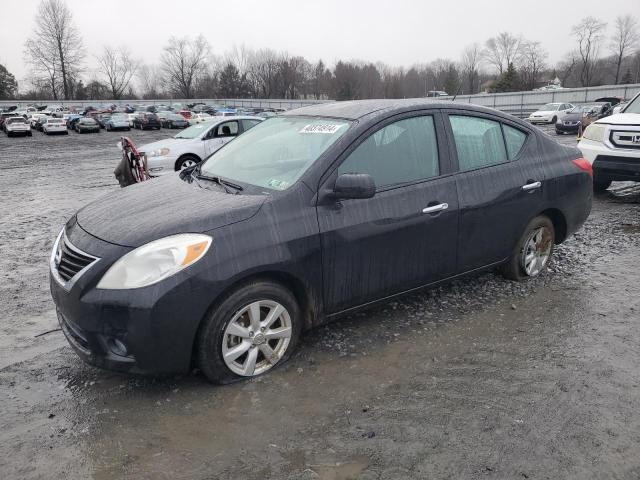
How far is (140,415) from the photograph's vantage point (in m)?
2.97

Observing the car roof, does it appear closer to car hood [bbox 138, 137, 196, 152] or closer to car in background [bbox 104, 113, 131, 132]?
car hood [bbox 138, 137, 196, 152]

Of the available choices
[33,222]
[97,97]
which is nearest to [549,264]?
[33,222]

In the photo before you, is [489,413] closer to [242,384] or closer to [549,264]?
[242,384]

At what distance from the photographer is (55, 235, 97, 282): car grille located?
9.87ft

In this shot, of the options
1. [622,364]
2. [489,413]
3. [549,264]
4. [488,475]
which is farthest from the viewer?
[549,264]

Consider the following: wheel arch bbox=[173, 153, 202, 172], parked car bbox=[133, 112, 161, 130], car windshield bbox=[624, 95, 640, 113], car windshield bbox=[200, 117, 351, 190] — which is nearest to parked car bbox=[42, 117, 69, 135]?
parked car bbox=[133, 112, 161, 130]

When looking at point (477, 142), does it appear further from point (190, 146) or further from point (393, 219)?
point (190, 146)

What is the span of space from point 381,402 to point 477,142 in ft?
7.72

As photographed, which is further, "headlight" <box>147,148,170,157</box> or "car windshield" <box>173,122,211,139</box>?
"car windshield" <box>173,122,211,139</box>

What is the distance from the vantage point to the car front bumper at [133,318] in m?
2.84

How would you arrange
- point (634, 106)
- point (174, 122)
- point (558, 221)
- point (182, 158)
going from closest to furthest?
point (558, 221)
point (634, 106)
point (182, 158)
point (174, 122)

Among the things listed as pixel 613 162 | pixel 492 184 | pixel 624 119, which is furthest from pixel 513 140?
pixel 624 119

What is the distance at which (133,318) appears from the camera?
2.83 m

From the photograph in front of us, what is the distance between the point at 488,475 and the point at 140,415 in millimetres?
1916
